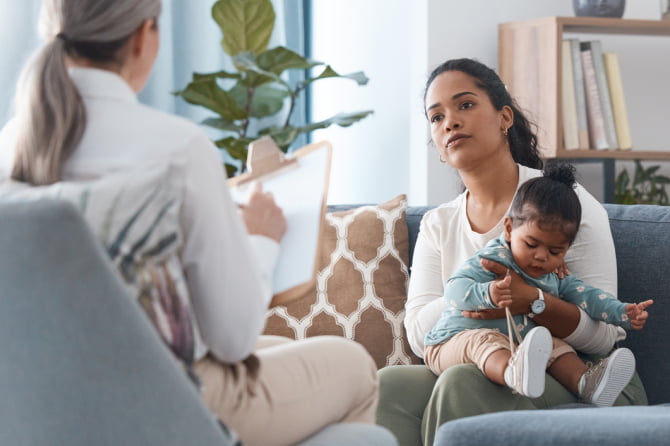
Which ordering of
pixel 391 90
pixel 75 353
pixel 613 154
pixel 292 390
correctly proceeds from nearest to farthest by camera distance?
pixel 75 353 → pixel 292 390 → pixel 613 154 → pixel 391 90

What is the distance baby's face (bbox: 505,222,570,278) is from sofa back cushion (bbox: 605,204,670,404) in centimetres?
31

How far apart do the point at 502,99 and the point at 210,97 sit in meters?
1.12

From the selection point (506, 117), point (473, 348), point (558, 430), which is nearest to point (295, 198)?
point (558, 430)

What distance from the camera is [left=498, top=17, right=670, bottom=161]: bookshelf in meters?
2.96

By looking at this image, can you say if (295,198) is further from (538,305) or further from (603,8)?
(603,8)

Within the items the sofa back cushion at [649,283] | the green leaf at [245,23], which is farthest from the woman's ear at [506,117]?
the green leaf at [245,23]

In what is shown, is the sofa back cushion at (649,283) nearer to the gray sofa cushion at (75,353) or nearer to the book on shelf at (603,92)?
the book on shelf at (603,92)

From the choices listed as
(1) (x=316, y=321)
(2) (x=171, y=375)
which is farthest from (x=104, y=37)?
(1) (x=316, y=321)

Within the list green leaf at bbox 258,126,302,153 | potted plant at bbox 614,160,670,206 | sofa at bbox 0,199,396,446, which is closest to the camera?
sofa at bbox 0,199,396,446

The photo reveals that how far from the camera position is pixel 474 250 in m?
2.05

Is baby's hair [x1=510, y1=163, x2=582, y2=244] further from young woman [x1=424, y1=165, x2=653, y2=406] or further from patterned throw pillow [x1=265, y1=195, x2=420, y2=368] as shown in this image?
patterned throw pillow [x1=265, y1=195, x2=420, y2=368]

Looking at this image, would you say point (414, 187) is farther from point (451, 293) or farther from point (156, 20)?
point (156, 20)

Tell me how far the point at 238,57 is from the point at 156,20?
169cm

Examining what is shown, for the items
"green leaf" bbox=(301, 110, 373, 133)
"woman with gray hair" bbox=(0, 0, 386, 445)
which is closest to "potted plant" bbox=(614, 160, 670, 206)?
"green leaf" bbox=(301, 110, 373, 133)
